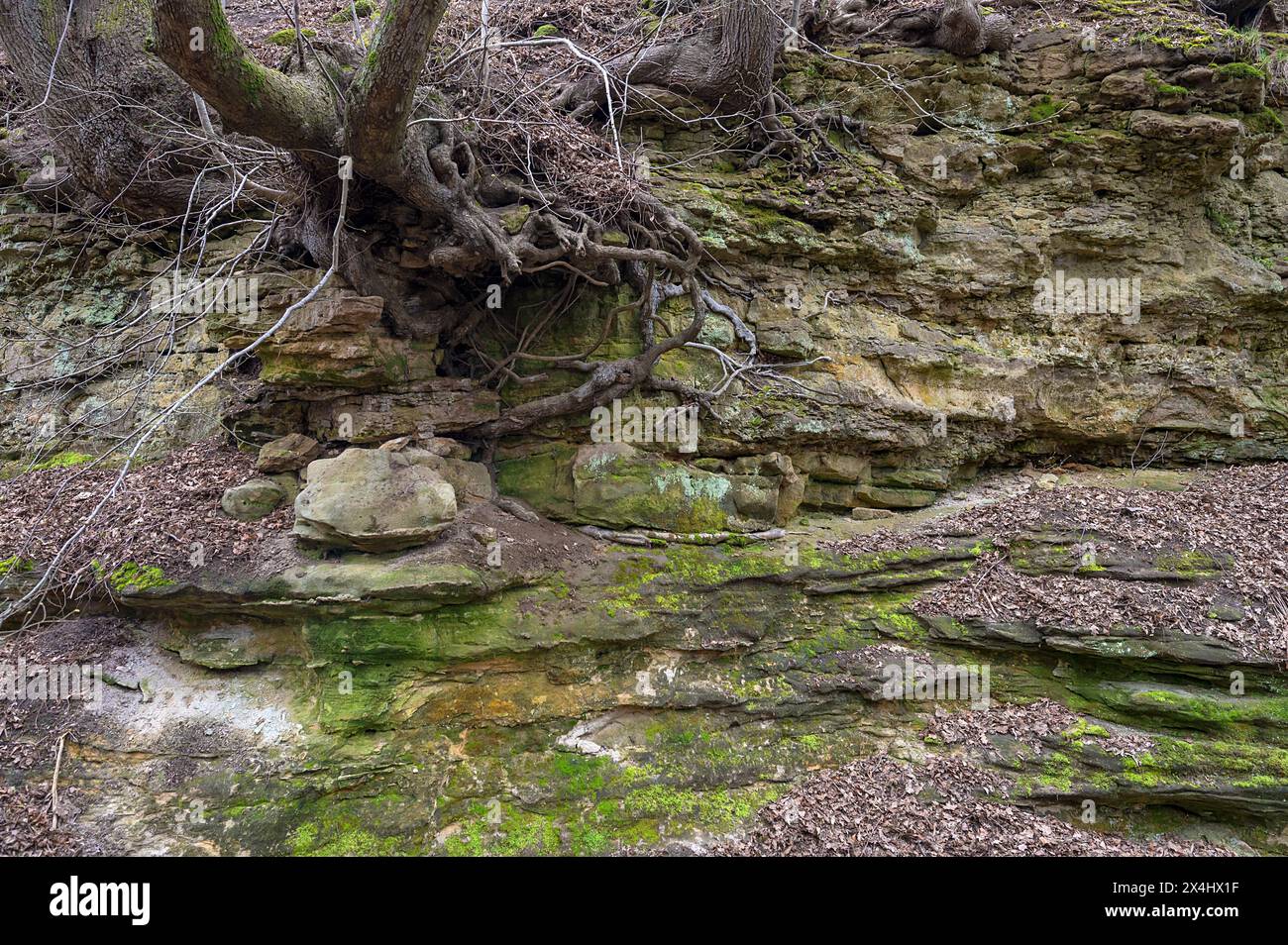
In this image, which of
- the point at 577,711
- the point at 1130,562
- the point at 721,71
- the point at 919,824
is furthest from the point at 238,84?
the point at 1130,562

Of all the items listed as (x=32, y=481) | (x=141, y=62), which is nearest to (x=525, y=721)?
(x=32, y=481)

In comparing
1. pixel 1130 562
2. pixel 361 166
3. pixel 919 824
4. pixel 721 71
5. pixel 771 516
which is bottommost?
pixel 919 824

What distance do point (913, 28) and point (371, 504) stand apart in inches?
316

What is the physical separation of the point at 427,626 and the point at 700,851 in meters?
2.64

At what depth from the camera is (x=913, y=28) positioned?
7379mm

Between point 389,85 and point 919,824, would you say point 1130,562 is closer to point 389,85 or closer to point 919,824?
point 919,824

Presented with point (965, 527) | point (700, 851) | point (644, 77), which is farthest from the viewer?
point (644, 77)

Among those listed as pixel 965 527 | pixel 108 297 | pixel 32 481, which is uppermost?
pixel 108 297

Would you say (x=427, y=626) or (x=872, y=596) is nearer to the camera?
(x=427, y=626)

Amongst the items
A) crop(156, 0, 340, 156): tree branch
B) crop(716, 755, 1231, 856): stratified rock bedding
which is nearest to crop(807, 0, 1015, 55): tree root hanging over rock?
crop(156, 0, 340, 156): tree branch

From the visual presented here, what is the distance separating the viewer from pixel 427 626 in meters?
4.92

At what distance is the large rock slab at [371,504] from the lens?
16.0 ft

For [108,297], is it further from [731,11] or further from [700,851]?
[700,851]

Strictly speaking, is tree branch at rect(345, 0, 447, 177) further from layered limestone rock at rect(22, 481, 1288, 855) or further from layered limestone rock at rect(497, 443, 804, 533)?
layered limestone rock at rect(22, 481, 1288, 855)
